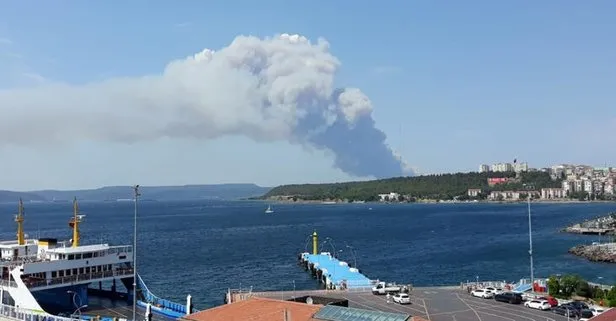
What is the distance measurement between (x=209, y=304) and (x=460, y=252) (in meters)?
55.0

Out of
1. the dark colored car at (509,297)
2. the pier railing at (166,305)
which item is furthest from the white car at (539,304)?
the pier railing at (166,305)

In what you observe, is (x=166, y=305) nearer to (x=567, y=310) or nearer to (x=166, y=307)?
(x=166, y=307)

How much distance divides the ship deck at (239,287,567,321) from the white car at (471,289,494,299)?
473 mm

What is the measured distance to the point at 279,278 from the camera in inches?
3012

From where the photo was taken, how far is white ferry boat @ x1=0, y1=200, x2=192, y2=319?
37.2 meters

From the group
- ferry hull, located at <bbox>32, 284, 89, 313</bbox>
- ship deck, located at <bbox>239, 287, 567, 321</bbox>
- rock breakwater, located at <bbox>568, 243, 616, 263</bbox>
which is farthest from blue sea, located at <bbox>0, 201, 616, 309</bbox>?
ship deck, located at <bbox>239, 287, 567, 321</bbox>

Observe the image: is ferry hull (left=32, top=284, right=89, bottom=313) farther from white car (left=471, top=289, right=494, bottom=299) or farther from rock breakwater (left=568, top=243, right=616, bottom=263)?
rock breakwater (left=568, top=243, right=616, bottom=263)

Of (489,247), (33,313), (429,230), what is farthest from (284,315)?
(429,230)

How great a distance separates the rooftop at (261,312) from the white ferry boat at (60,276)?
6908mm

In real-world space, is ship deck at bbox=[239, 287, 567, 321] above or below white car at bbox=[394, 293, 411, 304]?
below

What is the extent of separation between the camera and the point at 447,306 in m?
39.0

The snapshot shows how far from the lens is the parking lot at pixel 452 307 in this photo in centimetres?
3534

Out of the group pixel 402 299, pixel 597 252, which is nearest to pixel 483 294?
pixel 402 299

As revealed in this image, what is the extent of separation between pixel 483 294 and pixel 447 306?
14.5 feet
